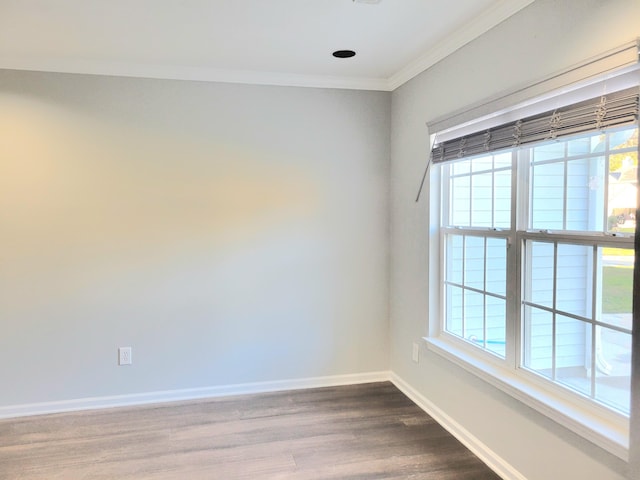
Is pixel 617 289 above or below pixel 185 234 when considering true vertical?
below

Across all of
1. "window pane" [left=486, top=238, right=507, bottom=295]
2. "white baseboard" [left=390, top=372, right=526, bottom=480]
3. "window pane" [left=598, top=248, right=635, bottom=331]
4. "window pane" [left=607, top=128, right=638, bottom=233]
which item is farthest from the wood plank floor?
"window pane" [left=607, top=128, right=638, bottom=233]

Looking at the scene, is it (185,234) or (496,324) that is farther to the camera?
(185,234)

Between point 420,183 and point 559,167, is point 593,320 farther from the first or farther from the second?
point 420,183

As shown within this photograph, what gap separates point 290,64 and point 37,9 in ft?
4.98

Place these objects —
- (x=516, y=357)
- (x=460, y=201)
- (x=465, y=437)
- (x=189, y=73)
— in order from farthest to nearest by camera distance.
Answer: (x=189, y=73), (x=460, y=201), (x=465, y=437), (x=516, y=357)

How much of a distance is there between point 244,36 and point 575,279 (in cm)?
217

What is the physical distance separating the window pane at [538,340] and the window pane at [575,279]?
0.44 ft

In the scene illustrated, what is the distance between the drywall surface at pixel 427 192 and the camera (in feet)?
6.36

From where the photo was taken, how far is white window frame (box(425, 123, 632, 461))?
74.9 inches

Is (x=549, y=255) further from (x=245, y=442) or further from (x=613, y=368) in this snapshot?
(x=245, y=442)

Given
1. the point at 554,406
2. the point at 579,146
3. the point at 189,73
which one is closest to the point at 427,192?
the point at 579,146

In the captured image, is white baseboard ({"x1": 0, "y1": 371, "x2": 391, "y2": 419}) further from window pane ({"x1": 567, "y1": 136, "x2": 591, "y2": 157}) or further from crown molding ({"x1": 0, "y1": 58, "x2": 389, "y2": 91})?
window pane ({"x1": 567, "y1": 136, "x2": 591, "y2": 157})

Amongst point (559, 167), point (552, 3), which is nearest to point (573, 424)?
point (559, 167)

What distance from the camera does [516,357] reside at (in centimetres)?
248
